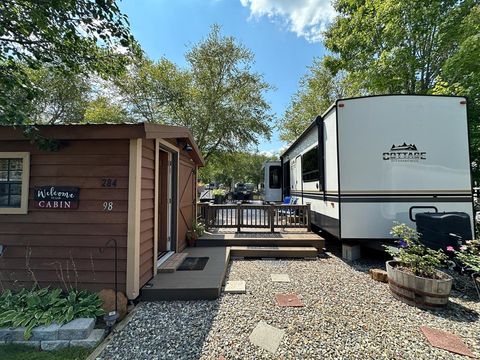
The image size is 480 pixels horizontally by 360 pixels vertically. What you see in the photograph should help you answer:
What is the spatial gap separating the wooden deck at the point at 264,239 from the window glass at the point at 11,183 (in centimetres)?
359

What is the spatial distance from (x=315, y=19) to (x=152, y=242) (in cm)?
1325

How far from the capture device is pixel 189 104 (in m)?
14.7

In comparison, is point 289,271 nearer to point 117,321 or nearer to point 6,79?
point 117,321

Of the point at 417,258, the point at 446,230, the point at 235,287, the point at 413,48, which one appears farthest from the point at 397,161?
the point at 413,48

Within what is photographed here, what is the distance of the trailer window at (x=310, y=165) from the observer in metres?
6.30

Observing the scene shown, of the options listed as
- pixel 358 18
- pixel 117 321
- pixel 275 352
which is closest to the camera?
pixel 275 352

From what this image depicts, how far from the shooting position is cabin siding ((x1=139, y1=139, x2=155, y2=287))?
144 inches

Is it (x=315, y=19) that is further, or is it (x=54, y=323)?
(x=315, y=19)

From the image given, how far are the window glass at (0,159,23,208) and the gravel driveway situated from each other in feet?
7.37

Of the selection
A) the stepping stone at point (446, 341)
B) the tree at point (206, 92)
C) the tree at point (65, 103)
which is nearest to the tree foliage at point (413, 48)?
the tree at point (206, 92)

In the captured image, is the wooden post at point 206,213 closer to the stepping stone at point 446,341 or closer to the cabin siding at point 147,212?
the cabin siding at point 147,212

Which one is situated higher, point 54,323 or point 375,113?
point 375,113

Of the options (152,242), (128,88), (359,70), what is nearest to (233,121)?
(128,88)

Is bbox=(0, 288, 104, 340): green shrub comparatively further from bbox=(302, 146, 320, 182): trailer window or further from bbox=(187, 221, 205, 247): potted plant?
bbox=(302, 146, 320, 182): trailer window
